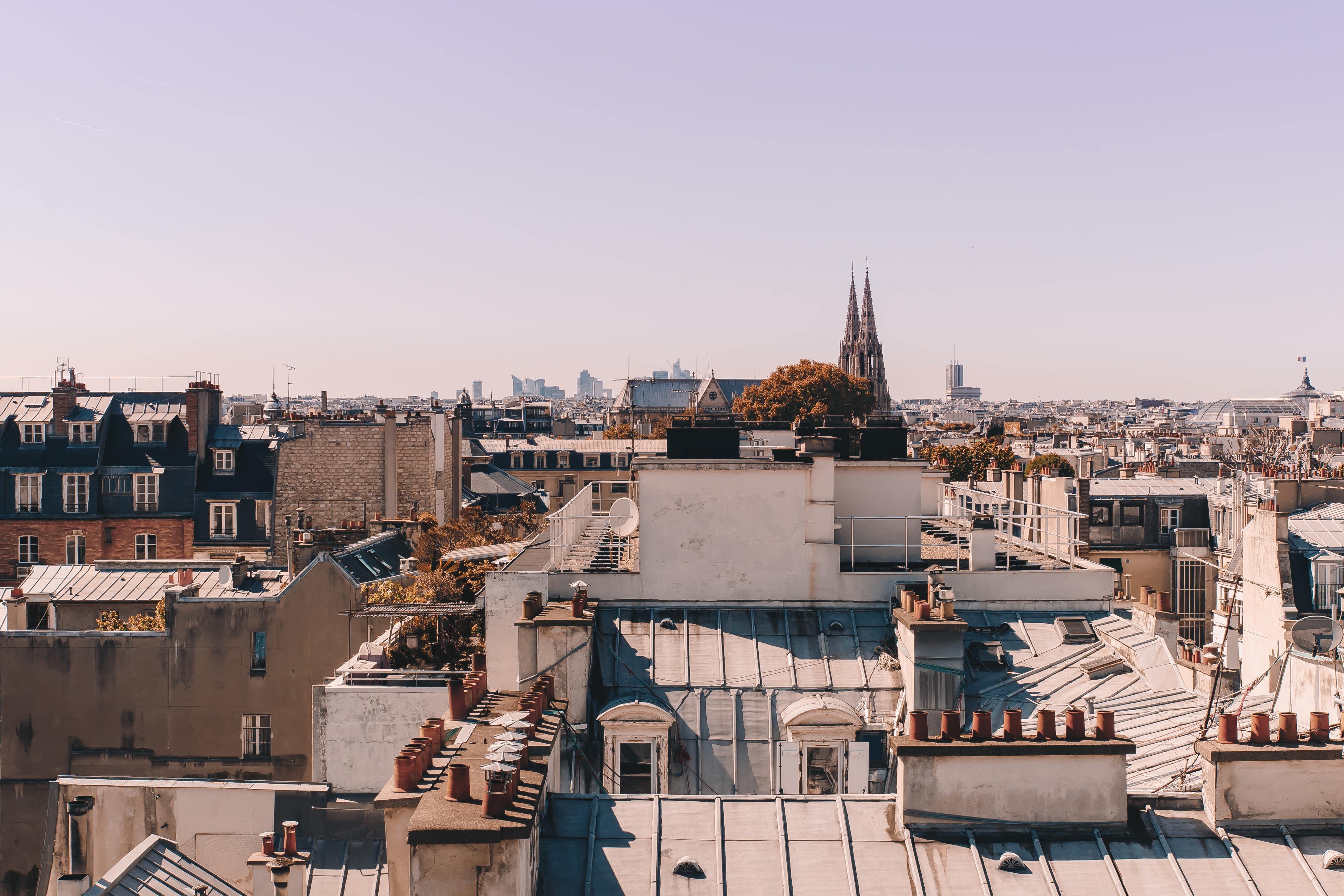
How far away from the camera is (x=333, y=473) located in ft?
158

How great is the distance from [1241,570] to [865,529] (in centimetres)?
1898

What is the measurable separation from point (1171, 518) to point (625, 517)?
3035cm

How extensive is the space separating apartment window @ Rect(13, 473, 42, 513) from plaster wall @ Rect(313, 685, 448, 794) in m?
38.1

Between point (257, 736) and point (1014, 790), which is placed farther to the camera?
point (257, 736)

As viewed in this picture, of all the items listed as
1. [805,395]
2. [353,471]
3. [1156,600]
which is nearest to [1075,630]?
[1156,600]

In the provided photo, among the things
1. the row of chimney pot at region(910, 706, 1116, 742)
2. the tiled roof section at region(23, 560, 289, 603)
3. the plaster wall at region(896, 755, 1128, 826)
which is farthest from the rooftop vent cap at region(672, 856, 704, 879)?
the tiled roof section at region(23, 560, 289, 603)

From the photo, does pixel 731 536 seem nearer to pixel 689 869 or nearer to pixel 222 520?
pixel 689 869

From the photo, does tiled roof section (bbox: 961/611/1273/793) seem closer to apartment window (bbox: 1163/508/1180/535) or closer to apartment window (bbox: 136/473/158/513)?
apartment window (bbox: 1163/508/1180/535)

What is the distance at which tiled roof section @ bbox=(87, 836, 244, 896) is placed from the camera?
11336 mm

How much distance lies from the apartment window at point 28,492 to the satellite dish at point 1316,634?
160 ft

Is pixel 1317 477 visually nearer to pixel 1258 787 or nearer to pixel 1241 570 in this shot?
pixel 1241 570

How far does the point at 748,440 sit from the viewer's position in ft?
105

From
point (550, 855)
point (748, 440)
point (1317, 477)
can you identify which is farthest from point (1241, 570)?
point (550, 855)

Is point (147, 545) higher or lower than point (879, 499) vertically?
Result: lower
